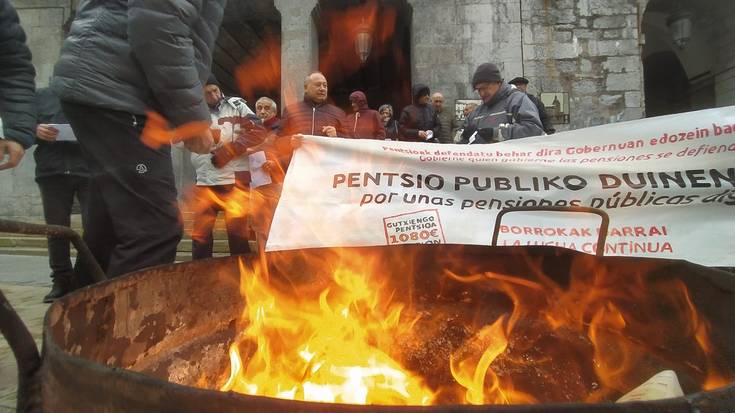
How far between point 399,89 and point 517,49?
7.74 metres

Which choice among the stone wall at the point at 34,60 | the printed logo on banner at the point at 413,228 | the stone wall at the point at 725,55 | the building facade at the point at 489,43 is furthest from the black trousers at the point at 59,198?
the stone wall at the point at 725,55

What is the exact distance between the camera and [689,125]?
12.1ft

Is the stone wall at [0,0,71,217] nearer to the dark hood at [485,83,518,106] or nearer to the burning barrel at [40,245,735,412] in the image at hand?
the dark hood at [485,83,518,106]

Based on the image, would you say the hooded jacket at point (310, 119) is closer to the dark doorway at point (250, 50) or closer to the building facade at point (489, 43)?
the building facade at point (489, 43)

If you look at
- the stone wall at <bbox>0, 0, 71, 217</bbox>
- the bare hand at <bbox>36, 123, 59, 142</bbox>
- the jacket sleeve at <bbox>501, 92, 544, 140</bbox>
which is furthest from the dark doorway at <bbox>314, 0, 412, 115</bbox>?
the bare hand at <bbox>36, 123, 59, 142</bbox>

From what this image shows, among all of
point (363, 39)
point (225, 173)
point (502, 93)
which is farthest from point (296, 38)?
point (502, 93)

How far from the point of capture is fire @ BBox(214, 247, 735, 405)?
1.77 metres

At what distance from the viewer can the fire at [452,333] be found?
1771 mm

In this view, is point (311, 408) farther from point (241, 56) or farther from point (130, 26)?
point (241, 56)

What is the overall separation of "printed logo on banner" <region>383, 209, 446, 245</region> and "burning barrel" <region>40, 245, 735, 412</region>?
1.37 meters

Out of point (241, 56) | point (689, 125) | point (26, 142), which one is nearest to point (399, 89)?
point (241, 56)

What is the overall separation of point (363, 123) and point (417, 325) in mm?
4134

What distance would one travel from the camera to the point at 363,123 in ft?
20.0

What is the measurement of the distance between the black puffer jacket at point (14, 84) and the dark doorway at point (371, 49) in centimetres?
740
